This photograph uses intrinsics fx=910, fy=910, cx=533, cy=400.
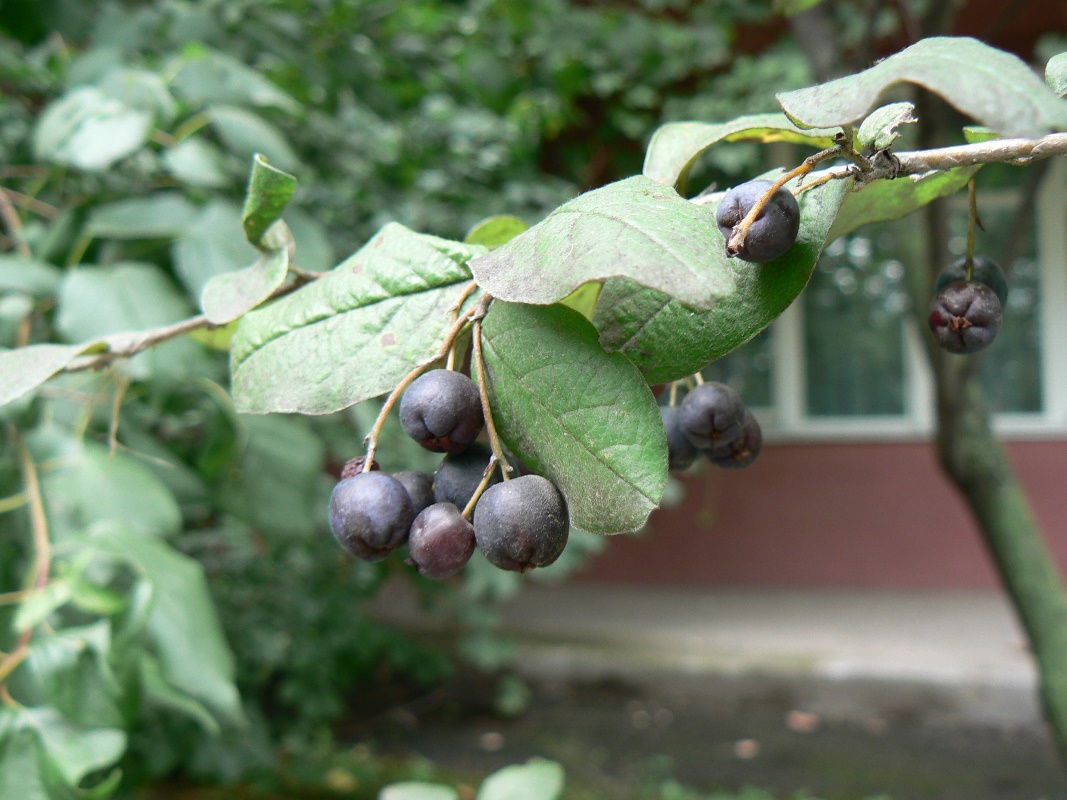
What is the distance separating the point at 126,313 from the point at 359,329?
85 cm

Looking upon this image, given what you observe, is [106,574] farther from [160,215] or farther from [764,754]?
[764,754]

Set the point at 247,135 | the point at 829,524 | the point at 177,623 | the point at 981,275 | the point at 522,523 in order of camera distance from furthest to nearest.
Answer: the point at 829,524 < the point at 247,135 < the point at 177,623 < the point at 981,275 < the point at 522,523

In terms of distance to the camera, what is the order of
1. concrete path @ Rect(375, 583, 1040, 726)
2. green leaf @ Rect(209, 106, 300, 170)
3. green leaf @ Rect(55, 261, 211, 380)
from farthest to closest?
concrete path @ Rect(375, 583, 1040, 726)
green leaf @ Rect(209, 106, 300, 170)
green leaf @ Rect(55, 261, 211, 380)

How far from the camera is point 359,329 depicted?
43 centimetres

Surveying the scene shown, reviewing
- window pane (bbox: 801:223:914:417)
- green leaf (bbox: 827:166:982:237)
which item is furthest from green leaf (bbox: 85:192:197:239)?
window pane (bbox: 801:223:914:417)

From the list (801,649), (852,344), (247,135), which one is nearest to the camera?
(247,135)

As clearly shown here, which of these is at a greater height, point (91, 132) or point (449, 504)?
point (91, 132)

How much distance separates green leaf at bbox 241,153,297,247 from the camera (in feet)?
1.58

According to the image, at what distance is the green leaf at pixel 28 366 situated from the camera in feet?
Answer: 1.43

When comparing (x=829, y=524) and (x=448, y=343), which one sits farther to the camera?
(x=829, y=524)

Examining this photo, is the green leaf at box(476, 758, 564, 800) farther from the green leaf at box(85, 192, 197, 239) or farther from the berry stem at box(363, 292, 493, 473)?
the green leaf at box(85, 192, 197, 239)

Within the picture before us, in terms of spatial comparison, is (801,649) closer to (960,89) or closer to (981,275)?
(981,275)

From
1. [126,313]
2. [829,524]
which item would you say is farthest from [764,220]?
[829,524]

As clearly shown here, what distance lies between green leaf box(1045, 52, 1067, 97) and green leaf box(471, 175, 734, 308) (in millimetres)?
192
